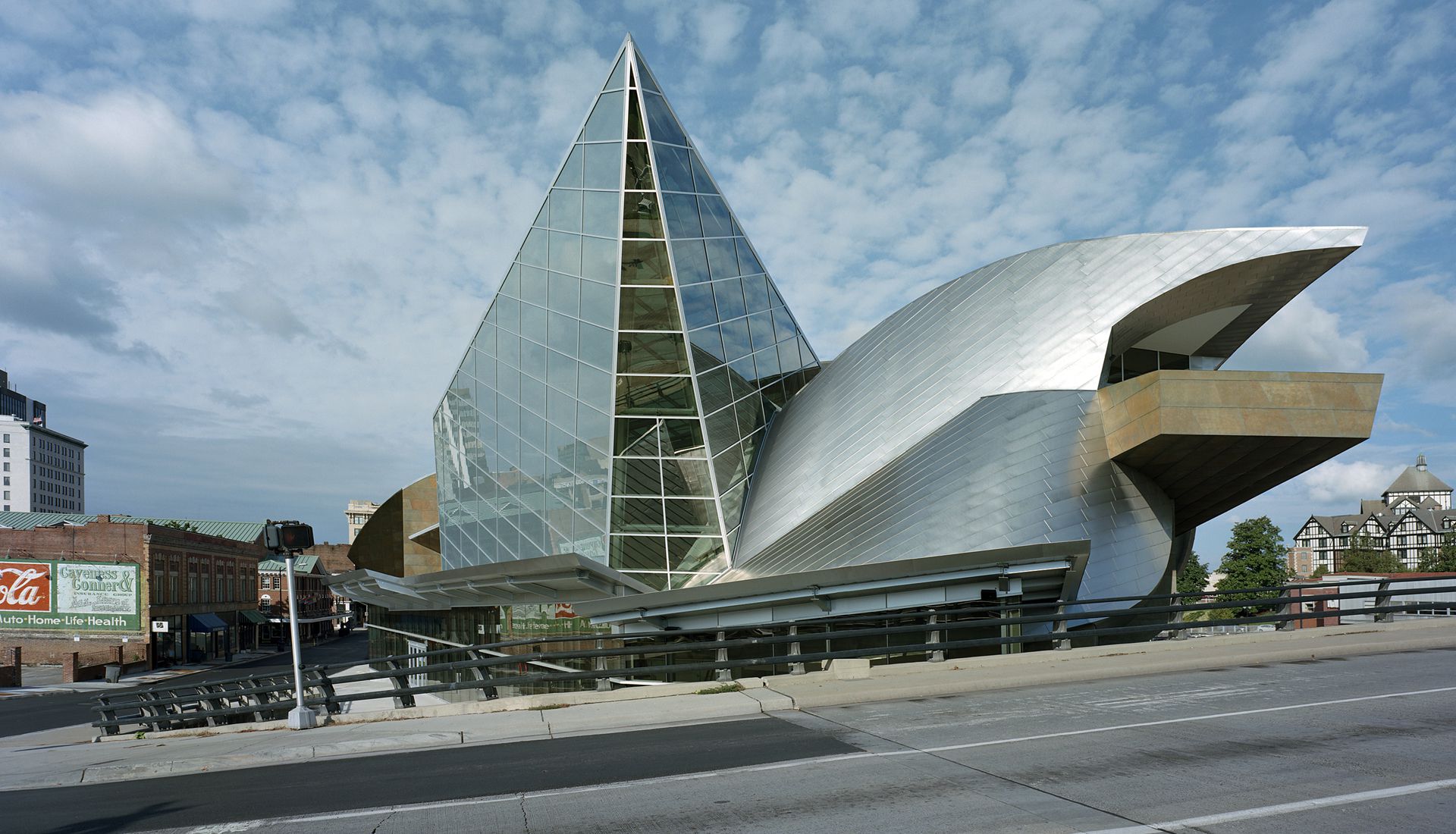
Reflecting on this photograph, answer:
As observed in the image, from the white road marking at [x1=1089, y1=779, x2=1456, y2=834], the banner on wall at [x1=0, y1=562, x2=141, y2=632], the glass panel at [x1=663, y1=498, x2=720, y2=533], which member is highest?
the glass panel at [x1=663, y1=498, x2=720, y2=533]

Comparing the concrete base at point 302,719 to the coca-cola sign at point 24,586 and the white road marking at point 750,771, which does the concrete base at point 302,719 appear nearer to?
the white road marking at point 750,771

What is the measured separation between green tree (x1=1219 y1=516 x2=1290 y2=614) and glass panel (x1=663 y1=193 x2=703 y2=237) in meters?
62.8

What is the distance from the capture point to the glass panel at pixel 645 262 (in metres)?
26.2

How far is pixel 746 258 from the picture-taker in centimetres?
2959

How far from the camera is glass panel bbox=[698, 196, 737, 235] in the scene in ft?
93.2

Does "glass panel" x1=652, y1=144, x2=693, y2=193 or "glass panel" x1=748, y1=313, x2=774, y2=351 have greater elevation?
"glass panel" x1=652, y1=144, x2=693, y2=193

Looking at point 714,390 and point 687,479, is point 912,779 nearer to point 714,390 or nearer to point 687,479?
point 687,479

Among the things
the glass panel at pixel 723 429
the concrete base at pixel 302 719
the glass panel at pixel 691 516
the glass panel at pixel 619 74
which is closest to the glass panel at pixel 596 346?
the glass panel at pixel 723 429

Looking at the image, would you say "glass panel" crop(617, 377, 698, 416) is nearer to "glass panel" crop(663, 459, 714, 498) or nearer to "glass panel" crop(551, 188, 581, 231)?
"glass panel" crop(663, 459, 714, 498)

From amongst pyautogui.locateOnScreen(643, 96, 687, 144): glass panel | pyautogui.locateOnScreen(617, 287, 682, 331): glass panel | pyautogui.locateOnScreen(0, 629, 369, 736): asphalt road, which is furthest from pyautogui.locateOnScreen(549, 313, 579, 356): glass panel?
pyautogui.locateOnScreen(0, 629, 369, 736): asphalt road

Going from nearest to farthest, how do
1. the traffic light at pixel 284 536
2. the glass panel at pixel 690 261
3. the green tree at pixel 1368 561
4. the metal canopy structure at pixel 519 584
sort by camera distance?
the traffic light at pixel 284 536 → the metal canopy structure at pixel 519 584 → the glass panel at pixel 690 261 → the green tree at pixel 1368 561

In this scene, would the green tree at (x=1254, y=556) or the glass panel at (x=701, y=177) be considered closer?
the glass panel at (x=701, y=177)

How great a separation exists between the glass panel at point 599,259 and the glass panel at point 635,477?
458 centimetres

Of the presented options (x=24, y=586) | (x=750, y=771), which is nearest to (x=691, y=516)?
(x=750, y=771)
